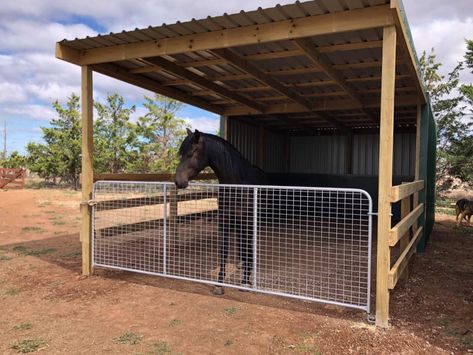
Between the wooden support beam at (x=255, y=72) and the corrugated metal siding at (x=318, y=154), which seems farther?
the corrugated metal siding at (x=318, y=154)

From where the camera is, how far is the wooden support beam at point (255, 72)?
4.46 meters

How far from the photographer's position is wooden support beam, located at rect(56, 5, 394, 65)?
3258 millimetres

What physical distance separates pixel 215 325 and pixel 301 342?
78 centimetres

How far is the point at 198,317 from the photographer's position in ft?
11.4

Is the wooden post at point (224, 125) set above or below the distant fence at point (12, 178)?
above

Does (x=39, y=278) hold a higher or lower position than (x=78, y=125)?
lower

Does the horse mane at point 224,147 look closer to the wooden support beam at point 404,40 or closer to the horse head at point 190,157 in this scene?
the horse head at point 190,157

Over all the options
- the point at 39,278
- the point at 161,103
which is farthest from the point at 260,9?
the point at 161,103

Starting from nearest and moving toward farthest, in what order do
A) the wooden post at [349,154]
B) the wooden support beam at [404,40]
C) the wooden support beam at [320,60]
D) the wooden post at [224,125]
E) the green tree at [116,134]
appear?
the wooden support beam at [404,40] → the wooden support beam at [320,60] → the wooden post at [224,125] → the wooden post at [349,154] → the green tree at [116,134]

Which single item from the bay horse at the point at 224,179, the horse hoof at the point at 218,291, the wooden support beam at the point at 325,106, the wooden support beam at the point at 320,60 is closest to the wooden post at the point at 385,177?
the wooden support beam at the point at 320,60

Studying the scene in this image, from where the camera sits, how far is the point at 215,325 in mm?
3309

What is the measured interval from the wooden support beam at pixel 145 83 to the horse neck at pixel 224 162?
74.8 inches

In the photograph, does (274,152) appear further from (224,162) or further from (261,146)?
(224,162)

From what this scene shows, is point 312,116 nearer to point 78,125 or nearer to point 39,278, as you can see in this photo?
point 39,278
